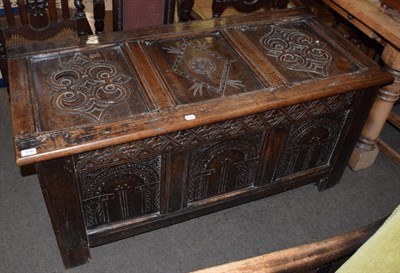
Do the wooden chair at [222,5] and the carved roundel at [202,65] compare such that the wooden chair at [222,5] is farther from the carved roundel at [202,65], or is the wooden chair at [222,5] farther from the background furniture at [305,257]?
the background furniture at [305,257]

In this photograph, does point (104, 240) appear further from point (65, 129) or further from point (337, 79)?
point (337, 79)

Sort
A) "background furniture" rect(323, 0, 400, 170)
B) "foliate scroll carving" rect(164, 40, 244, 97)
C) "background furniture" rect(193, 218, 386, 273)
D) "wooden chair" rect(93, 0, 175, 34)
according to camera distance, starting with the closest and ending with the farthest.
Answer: "background furniture" rect(193, 218, 386, 273)
"foliate scroll carving" rect(164, 40, 244, 97)
"background furniture" rect(323, 0, 400, 170)
"wooden chair" rect(93, 0, 175, 34)

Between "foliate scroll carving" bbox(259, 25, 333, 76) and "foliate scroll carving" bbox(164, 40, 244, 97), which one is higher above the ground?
"foliate scroll carving" bbox(259, 25, 333, 76)

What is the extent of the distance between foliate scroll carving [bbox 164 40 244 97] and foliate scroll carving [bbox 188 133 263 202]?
0.22m

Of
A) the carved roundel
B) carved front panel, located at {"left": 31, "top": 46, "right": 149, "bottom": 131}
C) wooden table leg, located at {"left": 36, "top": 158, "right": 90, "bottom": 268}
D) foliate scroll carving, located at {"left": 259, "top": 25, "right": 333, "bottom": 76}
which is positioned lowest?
wooden table leg, located at {"left": 36, "top": 158, "right": 90, "bottom": 268}

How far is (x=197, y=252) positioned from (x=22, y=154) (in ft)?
3.07

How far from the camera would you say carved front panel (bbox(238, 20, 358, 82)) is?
5.79ft

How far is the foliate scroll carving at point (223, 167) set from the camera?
66.5 inches

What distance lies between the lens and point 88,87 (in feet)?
5.23

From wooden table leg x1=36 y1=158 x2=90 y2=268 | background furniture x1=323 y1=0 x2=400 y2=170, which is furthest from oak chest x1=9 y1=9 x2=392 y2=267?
background furniture x1=323 y1=0 x2=400 y2=170

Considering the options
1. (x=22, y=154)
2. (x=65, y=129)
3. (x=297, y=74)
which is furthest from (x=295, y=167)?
(x=22, y=154)

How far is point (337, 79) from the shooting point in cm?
172

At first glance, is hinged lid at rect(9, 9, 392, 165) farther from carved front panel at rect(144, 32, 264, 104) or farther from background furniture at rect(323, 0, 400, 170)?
background furniture at rect(323, 0, 400, 170)

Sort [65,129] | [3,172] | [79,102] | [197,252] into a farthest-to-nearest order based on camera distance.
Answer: [3,172] < [197,252] < [79,102] < [65,129]
